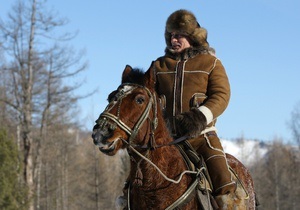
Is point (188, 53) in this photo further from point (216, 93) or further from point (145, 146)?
point (145, 146)

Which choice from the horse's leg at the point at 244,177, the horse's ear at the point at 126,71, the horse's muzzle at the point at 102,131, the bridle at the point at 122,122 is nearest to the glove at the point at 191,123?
the bridle at the point at 122,122

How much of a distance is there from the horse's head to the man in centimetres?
40

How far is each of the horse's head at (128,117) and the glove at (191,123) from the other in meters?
0.46

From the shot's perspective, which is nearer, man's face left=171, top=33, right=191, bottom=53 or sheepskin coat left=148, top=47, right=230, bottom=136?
sheepskin coat left=148, top=47, right=230, bottom=136

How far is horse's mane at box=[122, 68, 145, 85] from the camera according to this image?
617cm

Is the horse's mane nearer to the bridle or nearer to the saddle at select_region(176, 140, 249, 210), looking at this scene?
the bridle

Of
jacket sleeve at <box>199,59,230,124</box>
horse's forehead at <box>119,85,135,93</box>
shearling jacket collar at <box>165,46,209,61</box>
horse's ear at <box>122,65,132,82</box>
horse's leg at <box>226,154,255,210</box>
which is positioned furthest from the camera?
horse's leg at <box>226,154,255,210</box>

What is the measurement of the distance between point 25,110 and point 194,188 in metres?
22.7

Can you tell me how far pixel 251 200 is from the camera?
7621 mm

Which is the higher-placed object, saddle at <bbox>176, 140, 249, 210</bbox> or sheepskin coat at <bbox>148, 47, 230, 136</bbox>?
sheepskin coat at <bbox>148, 47, 230, 136</bbox>

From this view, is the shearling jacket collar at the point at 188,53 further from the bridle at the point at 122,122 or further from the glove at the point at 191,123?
the bridle at the point at 122,122

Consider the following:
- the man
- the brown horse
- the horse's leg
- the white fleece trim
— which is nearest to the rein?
the brown horse

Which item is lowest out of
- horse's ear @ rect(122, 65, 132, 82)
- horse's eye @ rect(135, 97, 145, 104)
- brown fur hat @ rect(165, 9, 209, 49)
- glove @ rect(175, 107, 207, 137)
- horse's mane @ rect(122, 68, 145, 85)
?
glove @ rect(175, 107, 207, 137)

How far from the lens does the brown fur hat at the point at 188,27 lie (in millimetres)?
7391
